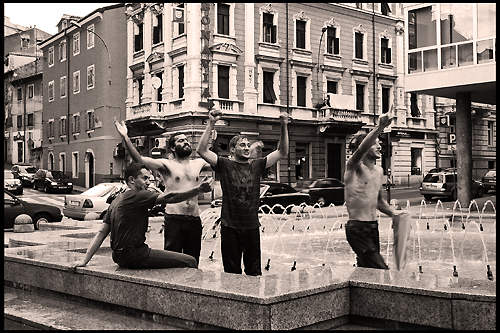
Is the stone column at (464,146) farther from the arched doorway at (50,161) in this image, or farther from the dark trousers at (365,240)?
the arched doorway at (50,161)

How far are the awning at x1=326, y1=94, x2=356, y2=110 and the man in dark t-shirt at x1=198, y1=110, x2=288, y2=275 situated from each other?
1256 inches

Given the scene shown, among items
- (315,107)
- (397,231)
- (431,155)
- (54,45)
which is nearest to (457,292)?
(397,231)

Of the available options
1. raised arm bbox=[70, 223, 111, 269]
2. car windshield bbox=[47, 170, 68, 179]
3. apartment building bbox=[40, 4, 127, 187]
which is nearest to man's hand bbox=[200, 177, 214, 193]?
raised arm bbox=[70, 223, 111, 269]

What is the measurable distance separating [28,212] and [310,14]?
25625 mm

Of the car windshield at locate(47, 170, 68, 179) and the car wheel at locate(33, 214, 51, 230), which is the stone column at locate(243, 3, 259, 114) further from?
the car wheel at locate(33, 214, 51, 230)

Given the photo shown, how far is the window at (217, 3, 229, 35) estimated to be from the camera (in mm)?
33531

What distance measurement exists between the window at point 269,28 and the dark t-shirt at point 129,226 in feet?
101

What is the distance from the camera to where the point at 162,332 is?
4832mm

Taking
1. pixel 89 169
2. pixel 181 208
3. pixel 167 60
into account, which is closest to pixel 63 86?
pixel 89 169

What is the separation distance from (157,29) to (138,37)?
2.40 m

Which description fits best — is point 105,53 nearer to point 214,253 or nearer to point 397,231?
point 214,253

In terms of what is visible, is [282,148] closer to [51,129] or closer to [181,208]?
[181,208]

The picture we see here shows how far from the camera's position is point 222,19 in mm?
33781

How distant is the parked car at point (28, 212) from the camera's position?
1612cm
